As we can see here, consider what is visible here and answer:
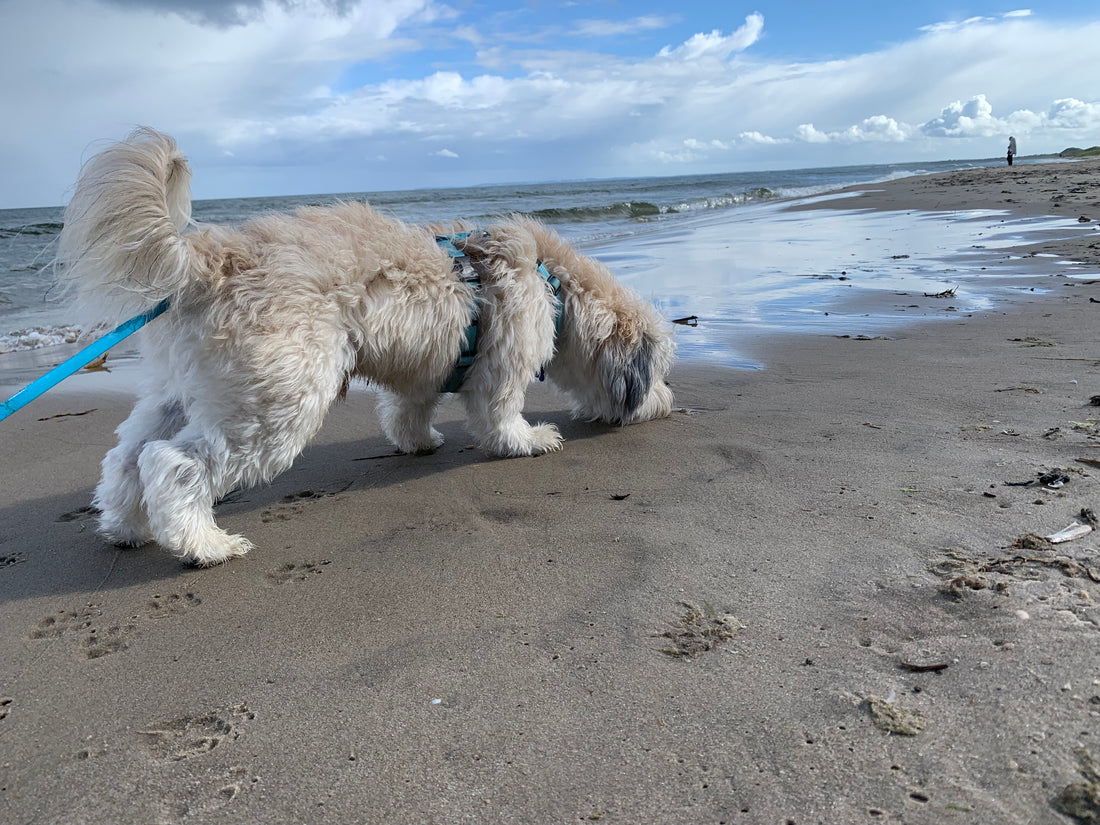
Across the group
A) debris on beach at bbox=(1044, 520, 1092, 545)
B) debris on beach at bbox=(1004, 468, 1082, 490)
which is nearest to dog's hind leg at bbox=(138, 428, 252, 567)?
debris on beach at bbox=(1044, 520, 1092, 545)

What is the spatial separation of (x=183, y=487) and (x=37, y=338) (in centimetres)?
691

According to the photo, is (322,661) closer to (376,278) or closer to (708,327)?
(376,278)

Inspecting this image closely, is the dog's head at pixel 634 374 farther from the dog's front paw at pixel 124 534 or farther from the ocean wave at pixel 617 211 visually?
the ocean wave at pixel 617 211

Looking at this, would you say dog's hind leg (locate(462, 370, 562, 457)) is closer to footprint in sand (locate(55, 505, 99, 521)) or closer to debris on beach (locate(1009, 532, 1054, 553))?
footprint in sand (locate(55, 505, 99, 521))

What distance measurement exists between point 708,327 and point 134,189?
18.6 feet

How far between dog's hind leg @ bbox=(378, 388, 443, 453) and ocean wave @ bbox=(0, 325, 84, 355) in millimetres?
5279

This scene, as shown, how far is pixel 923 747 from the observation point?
1.76m

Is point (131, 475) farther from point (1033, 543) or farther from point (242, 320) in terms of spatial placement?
point (1033, 543)

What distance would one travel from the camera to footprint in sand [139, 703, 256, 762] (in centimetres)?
203

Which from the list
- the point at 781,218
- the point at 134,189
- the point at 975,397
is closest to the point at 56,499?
the point at 134,189

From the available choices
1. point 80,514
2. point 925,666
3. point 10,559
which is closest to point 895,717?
Answer: point 925,666

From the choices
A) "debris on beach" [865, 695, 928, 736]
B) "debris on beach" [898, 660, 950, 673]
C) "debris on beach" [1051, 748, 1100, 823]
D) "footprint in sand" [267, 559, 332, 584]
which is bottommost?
"footprint in sand" [267, 559, 332, 584]

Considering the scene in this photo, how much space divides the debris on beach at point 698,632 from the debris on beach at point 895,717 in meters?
0.50

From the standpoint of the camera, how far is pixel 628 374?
15.4 ft
